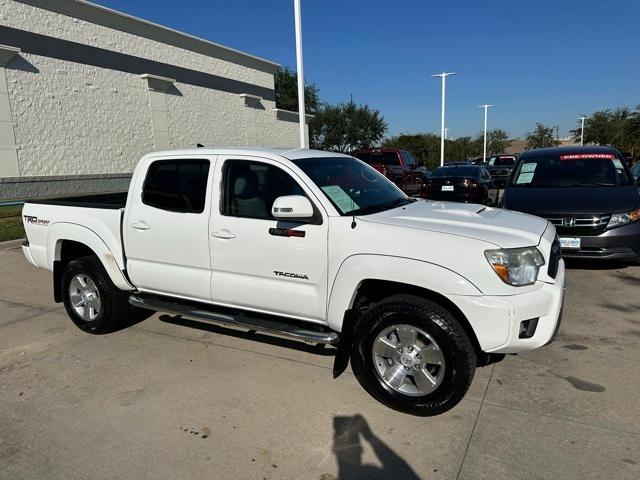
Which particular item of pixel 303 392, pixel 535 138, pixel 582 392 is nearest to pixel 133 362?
pixel 303 392

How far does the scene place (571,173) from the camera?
753 cm

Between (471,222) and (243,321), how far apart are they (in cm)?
195

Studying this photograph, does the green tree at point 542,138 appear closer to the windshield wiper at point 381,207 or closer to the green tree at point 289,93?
the green tree at point 289,93

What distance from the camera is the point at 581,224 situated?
619 centimetres

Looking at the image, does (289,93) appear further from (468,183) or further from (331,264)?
(331,264)

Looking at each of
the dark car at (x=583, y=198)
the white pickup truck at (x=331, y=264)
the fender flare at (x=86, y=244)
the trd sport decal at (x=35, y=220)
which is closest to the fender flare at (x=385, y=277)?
the white pickup truck at (x=331, y=264)

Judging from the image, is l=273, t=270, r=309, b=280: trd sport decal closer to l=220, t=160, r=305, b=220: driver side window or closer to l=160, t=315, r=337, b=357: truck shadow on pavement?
l=220, t=160, r=305, b=220: driver side window

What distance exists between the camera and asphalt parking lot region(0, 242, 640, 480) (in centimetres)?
280

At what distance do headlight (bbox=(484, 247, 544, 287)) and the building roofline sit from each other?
65.3ft

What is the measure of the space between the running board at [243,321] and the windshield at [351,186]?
0.93 metres

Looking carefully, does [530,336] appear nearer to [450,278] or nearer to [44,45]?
[450,278]

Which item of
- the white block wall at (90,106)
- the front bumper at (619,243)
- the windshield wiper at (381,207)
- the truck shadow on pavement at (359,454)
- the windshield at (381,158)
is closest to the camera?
the truck shadow on pavement at (359,454)

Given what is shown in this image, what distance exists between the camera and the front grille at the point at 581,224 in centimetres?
612

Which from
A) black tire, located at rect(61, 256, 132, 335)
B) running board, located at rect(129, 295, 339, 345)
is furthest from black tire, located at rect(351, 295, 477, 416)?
black tire, located at rect(61, 256, 132, 335)
